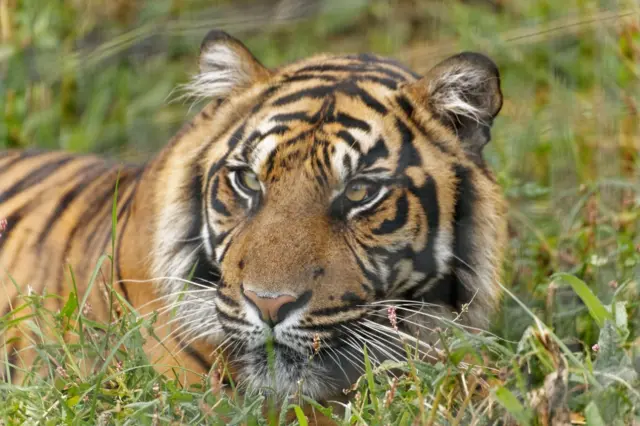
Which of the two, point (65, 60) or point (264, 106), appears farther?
point (65, 60)

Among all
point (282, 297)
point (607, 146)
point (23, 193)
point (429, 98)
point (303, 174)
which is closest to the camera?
point (282, 297)

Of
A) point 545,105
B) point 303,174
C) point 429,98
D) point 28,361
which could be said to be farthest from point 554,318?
point 545,105

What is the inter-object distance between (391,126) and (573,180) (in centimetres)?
166

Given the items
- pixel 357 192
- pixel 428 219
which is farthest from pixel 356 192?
pixel 428 219

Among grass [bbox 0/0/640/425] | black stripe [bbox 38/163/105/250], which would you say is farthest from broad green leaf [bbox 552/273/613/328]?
black stripe [bbox 38/163/105/250]

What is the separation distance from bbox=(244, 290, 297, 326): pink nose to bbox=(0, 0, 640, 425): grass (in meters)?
0.20

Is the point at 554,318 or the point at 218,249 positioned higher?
the point at 218,249

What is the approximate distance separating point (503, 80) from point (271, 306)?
10.4 feet

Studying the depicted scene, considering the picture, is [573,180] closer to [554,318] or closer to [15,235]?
[554,318]

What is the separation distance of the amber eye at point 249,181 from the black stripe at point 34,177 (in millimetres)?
1012

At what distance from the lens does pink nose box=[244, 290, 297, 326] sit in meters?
2.38

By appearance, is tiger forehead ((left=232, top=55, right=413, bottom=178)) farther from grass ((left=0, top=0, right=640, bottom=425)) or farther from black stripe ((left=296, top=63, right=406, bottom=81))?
grass ((left=0, top=0, right=640, bottom=425))

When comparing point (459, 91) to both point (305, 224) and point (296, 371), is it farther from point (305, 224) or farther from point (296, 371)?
point (296, 371)

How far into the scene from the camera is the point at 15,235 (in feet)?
10.8
